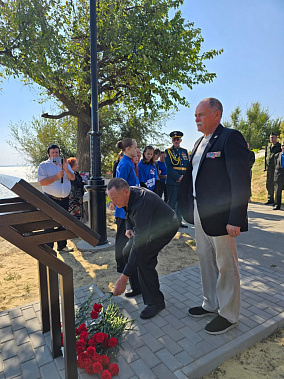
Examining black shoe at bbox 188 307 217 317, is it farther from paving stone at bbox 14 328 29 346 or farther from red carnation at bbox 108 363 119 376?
paving stone at bbox 14 328 29 346

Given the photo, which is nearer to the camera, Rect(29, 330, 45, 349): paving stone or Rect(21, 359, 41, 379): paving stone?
Rect(21, 359, 41, 379): paving stone

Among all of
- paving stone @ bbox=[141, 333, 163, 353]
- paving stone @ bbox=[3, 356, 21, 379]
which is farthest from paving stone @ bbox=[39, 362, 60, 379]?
paving stone @ bbox=[141, 333, 163, 353]

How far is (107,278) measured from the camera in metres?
3.67

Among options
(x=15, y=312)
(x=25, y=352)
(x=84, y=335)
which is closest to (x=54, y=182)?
(x=15, y=312)

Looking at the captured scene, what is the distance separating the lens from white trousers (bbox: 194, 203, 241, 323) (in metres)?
2.27

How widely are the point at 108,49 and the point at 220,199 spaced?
23.7 ft

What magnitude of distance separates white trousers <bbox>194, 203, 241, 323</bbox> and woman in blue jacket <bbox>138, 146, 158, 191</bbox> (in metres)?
2.53

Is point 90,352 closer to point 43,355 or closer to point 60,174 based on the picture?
point 43,355

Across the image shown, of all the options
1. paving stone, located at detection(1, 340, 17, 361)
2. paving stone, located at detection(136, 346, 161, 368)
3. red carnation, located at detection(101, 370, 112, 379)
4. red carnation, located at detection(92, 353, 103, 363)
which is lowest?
paving stone, located at detection(1, 340, 17, 361)

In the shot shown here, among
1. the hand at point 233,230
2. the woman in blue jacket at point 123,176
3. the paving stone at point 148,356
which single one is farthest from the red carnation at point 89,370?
the woman in blue jacket at point 123,176

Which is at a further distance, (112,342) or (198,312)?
(198,312)

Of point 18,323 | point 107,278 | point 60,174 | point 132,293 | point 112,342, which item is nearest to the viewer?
point 112,342

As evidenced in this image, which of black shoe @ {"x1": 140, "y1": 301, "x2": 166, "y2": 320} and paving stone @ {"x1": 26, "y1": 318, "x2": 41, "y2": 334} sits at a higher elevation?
black shoe @ {"x1": 140, "y1": 301, "x2": 166, "y2": 320}

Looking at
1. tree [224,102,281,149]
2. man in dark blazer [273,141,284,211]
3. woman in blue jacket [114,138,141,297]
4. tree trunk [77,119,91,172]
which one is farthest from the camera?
tree [224,102,281,149]
